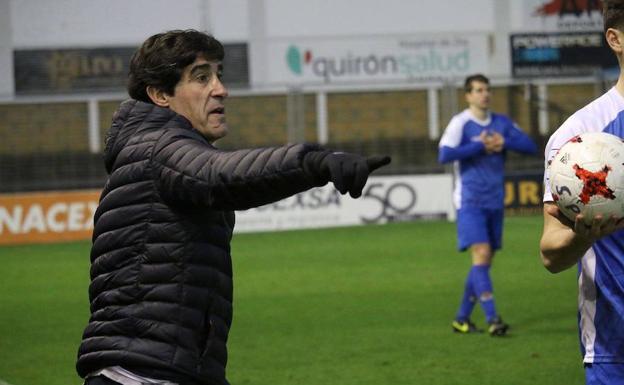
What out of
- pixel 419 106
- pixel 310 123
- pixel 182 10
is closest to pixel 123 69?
pixel 182 10

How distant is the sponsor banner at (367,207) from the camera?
23.5m

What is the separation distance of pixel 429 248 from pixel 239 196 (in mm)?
15561

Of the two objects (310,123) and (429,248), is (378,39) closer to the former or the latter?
(310,123)

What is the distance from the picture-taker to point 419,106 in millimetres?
28031

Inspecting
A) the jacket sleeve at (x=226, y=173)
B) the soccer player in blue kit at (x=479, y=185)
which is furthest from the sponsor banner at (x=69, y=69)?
the jacket sleeve at (x=226, y=173)

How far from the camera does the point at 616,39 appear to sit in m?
4.47

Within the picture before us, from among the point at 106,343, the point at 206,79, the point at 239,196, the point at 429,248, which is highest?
the point at 206,79

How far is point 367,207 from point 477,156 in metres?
11.6

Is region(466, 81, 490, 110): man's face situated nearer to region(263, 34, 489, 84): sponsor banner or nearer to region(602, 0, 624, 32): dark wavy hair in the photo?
region(602, 0, 624, 32): dark wavy hair

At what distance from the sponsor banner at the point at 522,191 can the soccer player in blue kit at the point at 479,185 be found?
12260 millimetres

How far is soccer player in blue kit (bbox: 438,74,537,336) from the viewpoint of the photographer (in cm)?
1154

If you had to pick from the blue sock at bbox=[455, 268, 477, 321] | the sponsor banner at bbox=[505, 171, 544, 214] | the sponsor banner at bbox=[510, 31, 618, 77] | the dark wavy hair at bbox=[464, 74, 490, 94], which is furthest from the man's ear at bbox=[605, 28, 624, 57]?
the sponsor banner at bbox=[510, 31, 618, 77]

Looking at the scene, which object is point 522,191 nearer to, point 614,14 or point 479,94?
point 479,94

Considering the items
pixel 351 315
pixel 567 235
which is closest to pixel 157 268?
pixel 567 235
